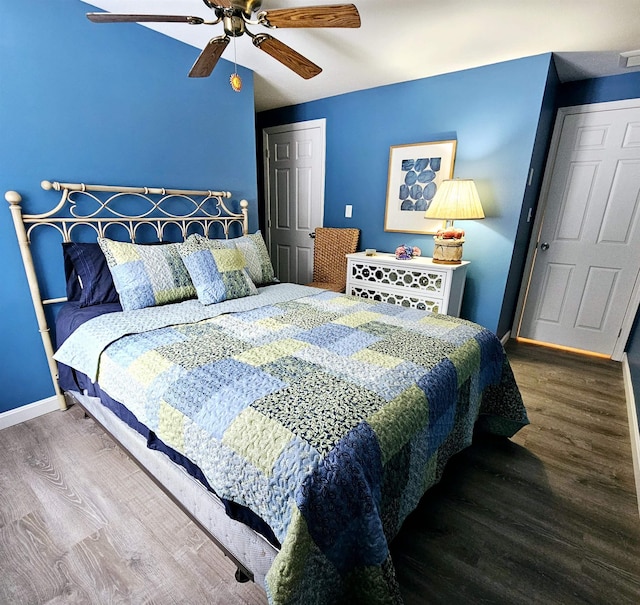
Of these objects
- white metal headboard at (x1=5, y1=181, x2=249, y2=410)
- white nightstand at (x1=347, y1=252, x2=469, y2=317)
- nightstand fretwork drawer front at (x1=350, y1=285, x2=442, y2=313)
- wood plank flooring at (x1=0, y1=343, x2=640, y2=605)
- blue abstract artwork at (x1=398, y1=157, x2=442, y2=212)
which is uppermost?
blue abstract artwork at (x1=398, y1=157, x2=442, y2=212)

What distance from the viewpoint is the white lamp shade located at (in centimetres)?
252

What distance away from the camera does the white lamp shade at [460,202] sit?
8.28 feet

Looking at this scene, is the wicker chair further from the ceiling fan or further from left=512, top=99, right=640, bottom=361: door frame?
the ceiling fan

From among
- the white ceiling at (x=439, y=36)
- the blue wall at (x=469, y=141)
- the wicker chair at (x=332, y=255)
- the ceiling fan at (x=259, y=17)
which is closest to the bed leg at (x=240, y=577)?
the ceiling fan at (x=259, y=17)

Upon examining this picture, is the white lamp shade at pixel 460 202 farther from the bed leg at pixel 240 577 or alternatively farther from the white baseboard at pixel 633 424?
the bed leg at pixel 240 577

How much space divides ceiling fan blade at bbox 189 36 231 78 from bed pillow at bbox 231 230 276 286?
104cm

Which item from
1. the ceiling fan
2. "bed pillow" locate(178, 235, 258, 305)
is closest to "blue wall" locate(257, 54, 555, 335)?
the ceiling fan

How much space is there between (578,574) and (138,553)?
65.2 inches

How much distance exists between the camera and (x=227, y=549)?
111cm

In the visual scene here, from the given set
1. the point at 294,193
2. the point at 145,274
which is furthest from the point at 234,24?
the point at 294,193

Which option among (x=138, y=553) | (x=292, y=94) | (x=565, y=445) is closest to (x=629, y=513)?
(x=565, y=445)

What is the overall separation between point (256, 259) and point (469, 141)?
205cm

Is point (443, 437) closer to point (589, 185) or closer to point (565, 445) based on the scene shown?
point (565, 445)

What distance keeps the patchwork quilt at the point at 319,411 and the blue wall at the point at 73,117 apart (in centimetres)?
64
